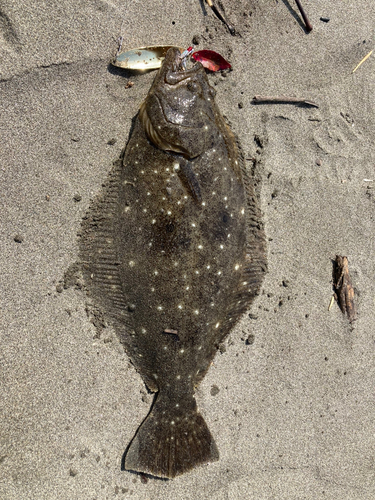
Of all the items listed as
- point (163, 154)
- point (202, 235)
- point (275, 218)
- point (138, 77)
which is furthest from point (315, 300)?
point (138, 77)

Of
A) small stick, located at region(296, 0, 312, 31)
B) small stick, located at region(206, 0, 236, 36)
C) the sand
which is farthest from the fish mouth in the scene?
small stick, located at region(296, 0, 312, 31)

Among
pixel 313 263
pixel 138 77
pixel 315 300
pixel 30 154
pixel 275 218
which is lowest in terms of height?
pixel 315 300

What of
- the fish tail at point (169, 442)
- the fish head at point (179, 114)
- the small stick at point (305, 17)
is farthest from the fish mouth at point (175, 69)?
the fish tail at point (169, 442)

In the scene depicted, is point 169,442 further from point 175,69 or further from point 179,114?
point 175,69

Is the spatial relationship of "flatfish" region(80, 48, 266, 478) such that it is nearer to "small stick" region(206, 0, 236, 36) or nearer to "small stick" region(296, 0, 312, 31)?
"small stick" region(206, 0, 236, 36)

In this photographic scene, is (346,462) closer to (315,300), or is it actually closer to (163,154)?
(315,300)

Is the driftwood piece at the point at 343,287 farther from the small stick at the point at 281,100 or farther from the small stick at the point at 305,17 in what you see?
the small stick at the point at 305,17

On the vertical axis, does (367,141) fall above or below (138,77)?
below
